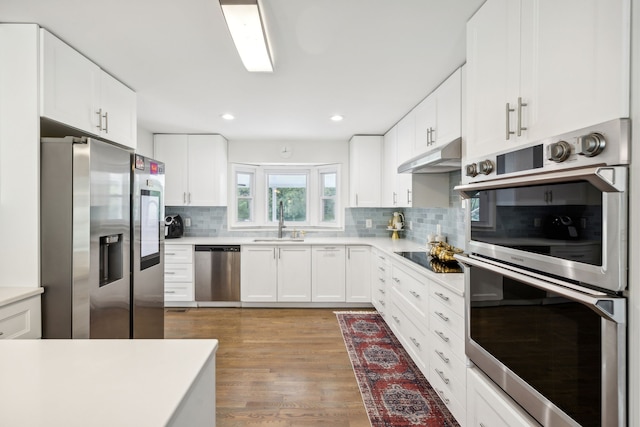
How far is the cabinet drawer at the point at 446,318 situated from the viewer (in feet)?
5.83

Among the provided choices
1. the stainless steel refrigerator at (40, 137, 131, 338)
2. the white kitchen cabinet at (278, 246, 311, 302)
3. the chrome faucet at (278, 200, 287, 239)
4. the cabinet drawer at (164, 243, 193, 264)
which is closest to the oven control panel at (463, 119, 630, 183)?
the stainless steel refrigerator at (40, 137, 131, 338)

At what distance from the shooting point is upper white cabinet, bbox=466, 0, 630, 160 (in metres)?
0.86

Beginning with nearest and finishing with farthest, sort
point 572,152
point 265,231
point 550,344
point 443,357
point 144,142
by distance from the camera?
1. point 572,152
2. point 550,344
3. point 443,357
4. point 144,142
5. point 265,231

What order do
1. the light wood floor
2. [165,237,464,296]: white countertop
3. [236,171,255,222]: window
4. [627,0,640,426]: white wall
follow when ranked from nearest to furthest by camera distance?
1. [627,0,640,426]: white wall
2. the light wood floor
3. [165,237,464,296]: white countertop
4. [236,171,255,222]: window

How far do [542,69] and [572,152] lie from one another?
362mm

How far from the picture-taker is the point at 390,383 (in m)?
2.39

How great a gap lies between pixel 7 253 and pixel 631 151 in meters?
2.73

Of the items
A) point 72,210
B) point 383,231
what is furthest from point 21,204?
point 383,231

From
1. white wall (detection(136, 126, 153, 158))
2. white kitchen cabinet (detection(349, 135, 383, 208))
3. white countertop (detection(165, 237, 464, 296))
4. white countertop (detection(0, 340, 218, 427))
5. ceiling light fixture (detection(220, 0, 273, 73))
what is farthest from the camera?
white kitchen cabinet (detection(349, 135, 383, 208))

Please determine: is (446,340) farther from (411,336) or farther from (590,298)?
(590,298)

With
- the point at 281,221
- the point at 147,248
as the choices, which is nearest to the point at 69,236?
the point at 147,248

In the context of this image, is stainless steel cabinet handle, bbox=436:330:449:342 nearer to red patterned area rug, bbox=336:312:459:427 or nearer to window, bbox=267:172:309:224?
red patterned area rug, bbox=336:312:459:427

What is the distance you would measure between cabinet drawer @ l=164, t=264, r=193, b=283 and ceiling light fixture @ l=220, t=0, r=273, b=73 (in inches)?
114

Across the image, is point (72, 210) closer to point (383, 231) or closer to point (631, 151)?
point (631, 151)
